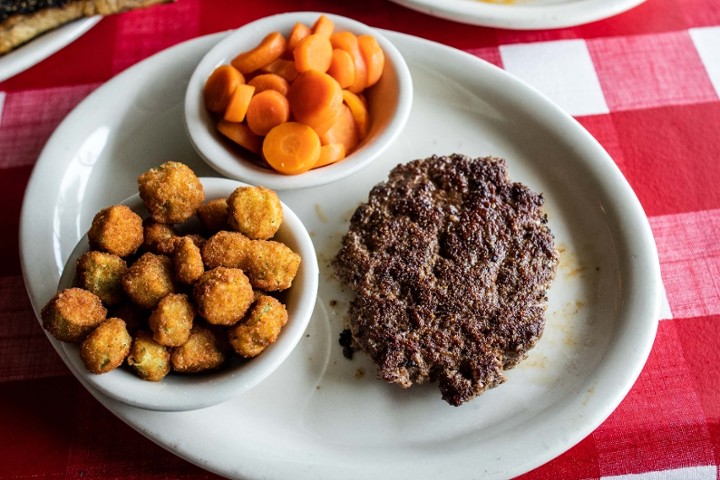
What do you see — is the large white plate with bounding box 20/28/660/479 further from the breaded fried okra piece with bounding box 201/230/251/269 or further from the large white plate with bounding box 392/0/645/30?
the breaded fried okra piece with bounding box 201/230/251/269

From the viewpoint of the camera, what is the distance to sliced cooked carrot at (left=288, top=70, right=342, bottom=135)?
2090mm

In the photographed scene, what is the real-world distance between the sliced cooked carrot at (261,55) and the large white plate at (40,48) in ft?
2.40

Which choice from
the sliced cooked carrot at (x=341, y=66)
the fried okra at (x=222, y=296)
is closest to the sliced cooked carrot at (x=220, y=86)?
the sliced cooked carrot at (x=341, y=66)

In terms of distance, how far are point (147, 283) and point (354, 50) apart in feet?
3.73

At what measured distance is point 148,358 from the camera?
155cm

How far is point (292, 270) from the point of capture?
5.62 feet

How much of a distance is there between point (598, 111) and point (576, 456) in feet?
4.42

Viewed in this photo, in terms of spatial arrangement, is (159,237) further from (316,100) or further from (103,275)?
(316,100)

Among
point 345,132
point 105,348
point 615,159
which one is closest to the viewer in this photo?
point 105,348

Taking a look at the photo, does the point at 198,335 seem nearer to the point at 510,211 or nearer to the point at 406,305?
the point at 406,305

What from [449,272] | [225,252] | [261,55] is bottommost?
[449,272]

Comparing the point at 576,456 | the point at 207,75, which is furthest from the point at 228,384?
the point at 207,75

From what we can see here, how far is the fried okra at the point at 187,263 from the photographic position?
1.63 metres

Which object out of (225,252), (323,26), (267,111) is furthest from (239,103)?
(225,252)
